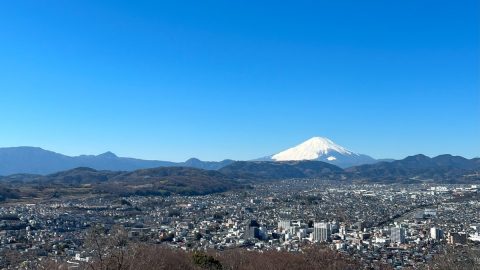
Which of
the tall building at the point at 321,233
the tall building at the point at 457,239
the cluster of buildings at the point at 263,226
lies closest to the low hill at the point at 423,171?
the cluster of buildings at the point at 263,226

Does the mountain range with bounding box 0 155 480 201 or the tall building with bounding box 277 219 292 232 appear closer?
the tall building with bounding box 277 219 292 232

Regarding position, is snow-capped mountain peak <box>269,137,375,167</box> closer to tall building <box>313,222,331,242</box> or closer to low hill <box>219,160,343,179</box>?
low hill <box>219,160,343,179</box>

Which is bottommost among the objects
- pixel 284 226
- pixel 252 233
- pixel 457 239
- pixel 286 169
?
pixel 252 233

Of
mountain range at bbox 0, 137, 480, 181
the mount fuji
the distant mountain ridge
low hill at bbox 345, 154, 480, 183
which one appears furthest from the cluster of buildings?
the mount fuji

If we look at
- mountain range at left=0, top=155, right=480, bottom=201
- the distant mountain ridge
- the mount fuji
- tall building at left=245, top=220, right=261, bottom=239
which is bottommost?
tall building at left=245, top=220, right=261, bottom=239

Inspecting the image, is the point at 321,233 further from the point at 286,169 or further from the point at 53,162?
the point at 53,162

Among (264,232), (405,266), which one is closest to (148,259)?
(405,266)

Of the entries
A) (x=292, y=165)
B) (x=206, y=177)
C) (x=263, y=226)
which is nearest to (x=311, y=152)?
(x=292, y=165)

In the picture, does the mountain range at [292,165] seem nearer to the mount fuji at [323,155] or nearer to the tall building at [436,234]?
the mount fuji at [323,155]
